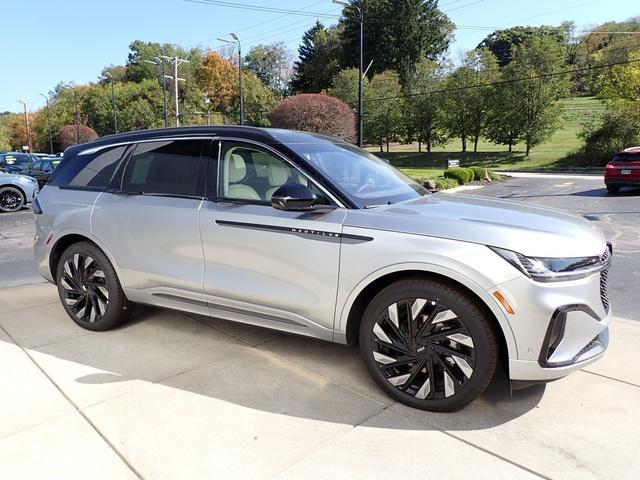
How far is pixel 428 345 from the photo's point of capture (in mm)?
2895

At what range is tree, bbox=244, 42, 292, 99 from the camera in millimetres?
90375

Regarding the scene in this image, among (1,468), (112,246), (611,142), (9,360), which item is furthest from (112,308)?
(611,142)

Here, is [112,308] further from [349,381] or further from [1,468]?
[349,381]

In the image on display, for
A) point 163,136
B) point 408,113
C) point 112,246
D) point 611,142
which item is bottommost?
point 112,246

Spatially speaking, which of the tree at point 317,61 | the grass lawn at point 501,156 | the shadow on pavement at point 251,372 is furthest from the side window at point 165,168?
the tree at point 317,61

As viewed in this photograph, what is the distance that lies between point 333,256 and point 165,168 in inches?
65.8

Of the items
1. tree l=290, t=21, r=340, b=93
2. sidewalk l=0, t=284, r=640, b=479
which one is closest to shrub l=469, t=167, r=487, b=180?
sidewalk l=0, t=284, r=640, b=479

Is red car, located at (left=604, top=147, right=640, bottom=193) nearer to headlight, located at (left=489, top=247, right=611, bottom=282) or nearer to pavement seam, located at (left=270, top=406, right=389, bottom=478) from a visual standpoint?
headlight, located at (left=489, top=247, right=611, bottom=282)

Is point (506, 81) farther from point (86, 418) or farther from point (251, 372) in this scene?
point (86, 418)

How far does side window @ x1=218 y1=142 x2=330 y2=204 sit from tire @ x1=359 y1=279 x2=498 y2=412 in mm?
1037

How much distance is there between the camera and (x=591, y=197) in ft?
51.6

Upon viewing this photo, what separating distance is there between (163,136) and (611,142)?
32677 millimetres

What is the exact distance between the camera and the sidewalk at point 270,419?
8.17 feet

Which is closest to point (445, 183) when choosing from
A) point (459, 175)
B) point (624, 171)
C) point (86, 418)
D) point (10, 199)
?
point (459, 175)
